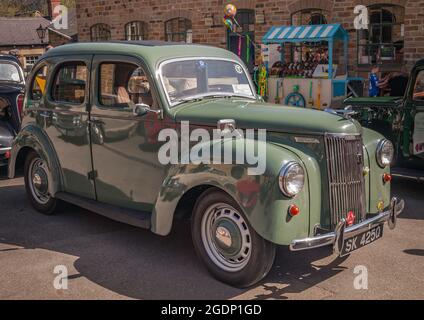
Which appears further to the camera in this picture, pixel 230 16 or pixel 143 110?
pixel 230 16

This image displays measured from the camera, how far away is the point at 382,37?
1377 cm

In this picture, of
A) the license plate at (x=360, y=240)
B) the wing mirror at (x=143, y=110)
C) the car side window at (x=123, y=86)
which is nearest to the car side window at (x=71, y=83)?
the car side window at (x=123, y=86)

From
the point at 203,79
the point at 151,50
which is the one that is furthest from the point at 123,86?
the point at 203,79

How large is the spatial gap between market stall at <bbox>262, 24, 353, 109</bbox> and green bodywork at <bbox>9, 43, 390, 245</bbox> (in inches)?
313

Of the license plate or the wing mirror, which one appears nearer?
the license plate

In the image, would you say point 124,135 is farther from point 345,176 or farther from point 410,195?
point 410,195

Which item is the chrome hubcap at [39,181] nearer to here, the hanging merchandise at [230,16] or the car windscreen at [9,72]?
the car windscreen at [9,72]

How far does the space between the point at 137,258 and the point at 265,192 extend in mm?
1606

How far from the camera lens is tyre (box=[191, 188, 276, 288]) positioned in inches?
156

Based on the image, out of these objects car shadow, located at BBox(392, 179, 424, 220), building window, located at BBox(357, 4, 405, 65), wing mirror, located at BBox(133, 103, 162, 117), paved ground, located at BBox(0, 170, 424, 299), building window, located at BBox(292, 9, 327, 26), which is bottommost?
car shadow, located at BBox(392, 179, 424, 220)

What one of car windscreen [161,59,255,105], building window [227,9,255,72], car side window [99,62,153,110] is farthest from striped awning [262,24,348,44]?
car side window [99,62,153,110]

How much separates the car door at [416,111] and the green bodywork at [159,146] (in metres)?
2.25

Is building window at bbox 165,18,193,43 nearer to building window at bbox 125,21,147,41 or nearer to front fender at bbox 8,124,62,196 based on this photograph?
building window at bbox 125,21,147,41

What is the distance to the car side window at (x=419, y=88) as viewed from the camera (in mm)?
6781
